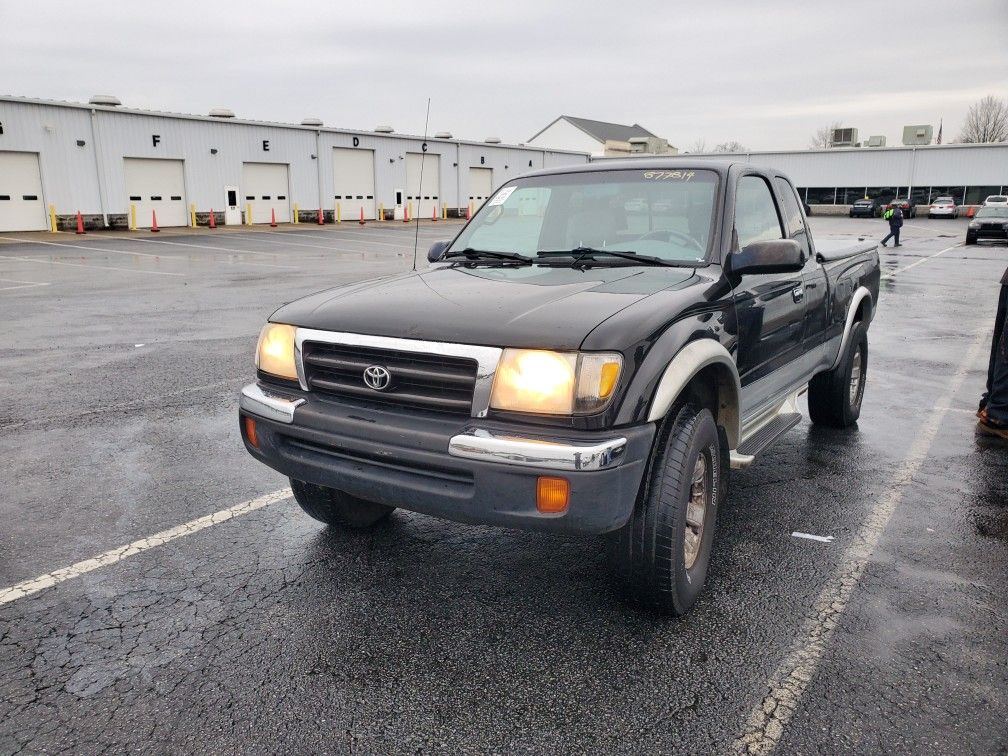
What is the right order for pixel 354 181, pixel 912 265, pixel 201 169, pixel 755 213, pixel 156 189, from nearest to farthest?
pixel 755 213
pixel 912 265
pixel 156 189
pixel 201 169
pixel 354 181

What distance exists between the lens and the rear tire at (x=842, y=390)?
5578 millimetres

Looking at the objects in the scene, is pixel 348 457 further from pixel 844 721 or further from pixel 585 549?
pixel 844 721

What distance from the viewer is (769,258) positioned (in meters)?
3.44

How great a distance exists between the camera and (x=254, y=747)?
2391 millimetres

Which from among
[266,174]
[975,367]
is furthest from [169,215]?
[975,367]

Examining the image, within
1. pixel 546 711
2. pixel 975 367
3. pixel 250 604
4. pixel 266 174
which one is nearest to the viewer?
pixel 546 711

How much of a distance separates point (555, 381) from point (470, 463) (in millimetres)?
404

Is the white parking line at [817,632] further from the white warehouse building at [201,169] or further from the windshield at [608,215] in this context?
the white warehouse building at [201,169]

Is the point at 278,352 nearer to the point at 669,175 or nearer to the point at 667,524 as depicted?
the point at 667,524

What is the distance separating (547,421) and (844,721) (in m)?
1.35

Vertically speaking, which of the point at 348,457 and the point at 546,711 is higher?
the point at 348,457

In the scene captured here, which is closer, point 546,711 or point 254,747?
point 254,747

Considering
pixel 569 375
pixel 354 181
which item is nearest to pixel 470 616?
pixel 569 375

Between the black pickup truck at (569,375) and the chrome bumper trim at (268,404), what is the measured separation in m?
0.01
